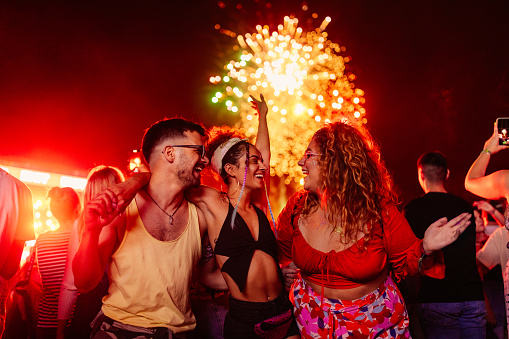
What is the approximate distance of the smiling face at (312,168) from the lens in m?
2.76

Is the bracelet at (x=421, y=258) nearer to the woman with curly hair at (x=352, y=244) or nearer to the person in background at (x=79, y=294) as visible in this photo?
the woman with curly hair at (x=352, y=244)

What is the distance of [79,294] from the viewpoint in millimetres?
3635

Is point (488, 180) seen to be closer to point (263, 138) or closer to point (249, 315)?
point (263, 138)

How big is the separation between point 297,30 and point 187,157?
379 inches

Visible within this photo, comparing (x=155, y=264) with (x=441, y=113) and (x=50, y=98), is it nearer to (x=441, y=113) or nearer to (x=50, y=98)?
(x=50, y=98)

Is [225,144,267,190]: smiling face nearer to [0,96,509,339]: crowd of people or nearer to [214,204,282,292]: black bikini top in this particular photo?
[0,96,509,339]: crowd of people

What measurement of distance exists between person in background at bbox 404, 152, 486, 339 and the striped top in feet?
12.1

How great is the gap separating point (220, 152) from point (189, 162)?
2.01 feet

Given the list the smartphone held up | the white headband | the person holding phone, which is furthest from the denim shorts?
the smartphone held up

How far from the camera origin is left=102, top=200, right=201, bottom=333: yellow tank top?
88.5 inches

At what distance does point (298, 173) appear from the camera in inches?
646

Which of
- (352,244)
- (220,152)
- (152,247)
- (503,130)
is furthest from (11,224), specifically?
(503,130)

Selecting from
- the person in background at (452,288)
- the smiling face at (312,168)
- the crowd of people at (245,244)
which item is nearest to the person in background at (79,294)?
the crowd of people at (245,244)

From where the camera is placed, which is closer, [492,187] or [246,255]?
[246,255]
